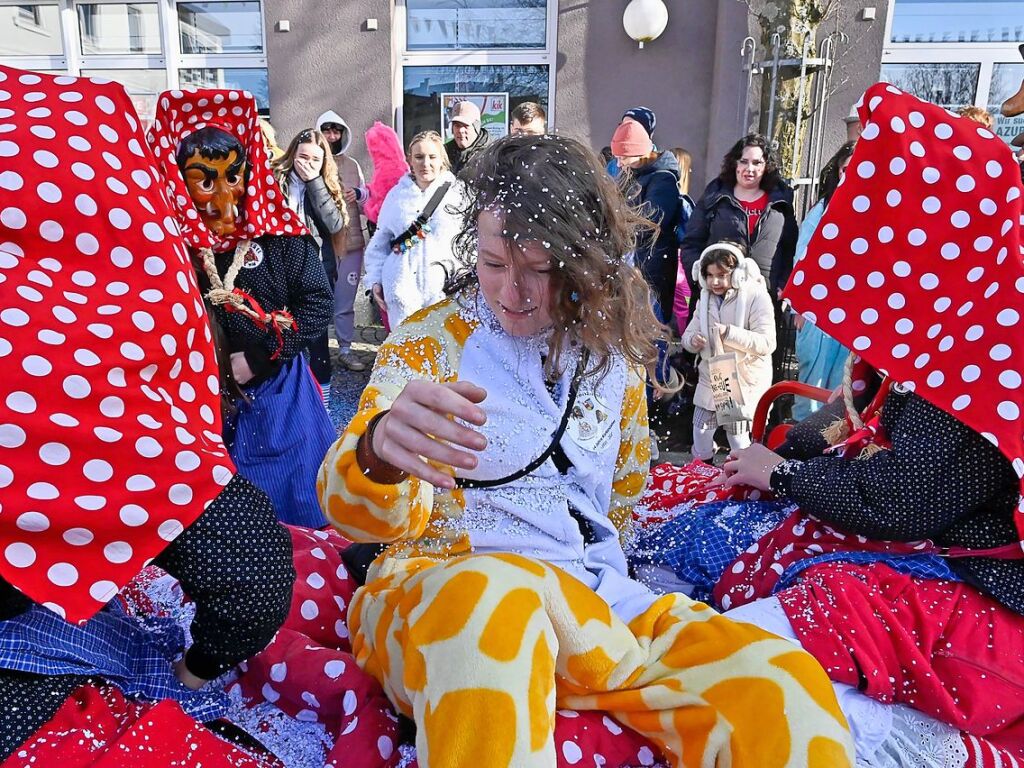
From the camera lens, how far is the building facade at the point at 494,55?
22.3 ft

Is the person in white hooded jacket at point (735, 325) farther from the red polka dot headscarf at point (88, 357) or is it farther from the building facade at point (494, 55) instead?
the building facade at point (494, 55)

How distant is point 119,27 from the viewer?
791 centimetres

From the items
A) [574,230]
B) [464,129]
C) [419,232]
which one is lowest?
[419,232]

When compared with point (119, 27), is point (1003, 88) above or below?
below

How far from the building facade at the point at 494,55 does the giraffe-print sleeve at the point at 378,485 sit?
20.5ft

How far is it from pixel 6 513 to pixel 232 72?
7.97 m

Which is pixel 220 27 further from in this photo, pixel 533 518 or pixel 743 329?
pixel 533 518

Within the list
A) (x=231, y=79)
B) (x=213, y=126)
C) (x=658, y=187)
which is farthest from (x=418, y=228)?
(x=231, y=79)

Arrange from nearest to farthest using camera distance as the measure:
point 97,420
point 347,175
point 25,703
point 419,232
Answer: point 97,420, point 25,703, point 419,232, point 347,175

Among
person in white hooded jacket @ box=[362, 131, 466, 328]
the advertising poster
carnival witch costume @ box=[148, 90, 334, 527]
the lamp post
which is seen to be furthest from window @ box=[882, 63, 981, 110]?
carnival witch costume @ box=[148, 90, 334, 527]

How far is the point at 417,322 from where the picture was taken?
1.53 meters

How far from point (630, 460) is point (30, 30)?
8990 millimetres

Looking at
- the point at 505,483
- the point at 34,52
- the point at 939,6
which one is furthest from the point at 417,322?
the point at 34,52

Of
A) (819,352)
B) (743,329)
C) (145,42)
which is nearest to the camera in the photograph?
(743,329)
